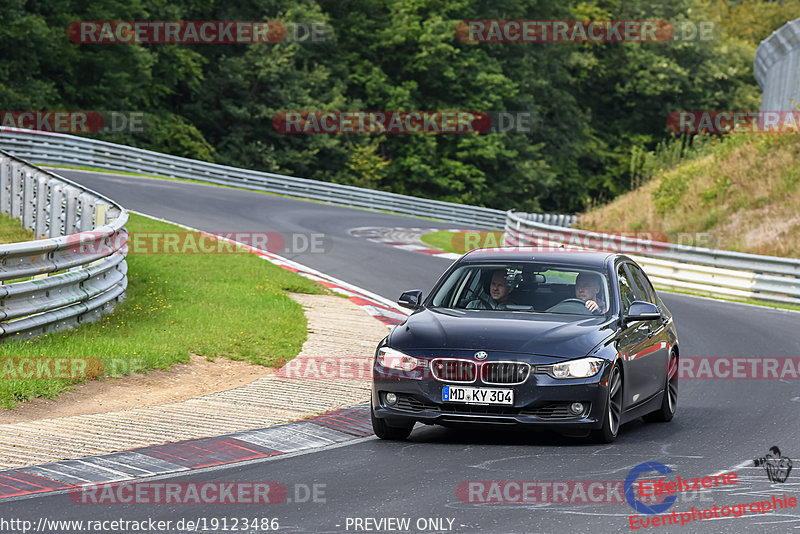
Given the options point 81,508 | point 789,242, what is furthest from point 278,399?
point 789,242

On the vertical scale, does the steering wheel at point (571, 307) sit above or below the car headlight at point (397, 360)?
above

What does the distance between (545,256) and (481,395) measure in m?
2.04

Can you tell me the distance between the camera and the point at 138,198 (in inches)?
1286

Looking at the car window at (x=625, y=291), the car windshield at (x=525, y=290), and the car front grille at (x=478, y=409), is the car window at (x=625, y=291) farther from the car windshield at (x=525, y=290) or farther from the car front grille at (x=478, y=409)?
the car front grille at (x=478, y=409)

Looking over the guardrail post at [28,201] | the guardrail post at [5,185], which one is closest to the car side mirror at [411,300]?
the guardrail post at [28,201]

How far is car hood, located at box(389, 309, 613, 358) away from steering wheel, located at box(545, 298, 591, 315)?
179 millimetres

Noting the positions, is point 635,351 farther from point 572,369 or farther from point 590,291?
point 572,369

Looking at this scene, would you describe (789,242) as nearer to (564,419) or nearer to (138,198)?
(138,198)

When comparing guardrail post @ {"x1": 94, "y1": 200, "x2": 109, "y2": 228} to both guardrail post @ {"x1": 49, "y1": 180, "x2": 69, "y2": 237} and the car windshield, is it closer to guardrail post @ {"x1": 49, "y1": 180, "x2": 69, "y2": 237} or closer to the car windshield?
guardrail post @ {"x1": 49, "y1": 180, "x2": 69, "y2": 237}

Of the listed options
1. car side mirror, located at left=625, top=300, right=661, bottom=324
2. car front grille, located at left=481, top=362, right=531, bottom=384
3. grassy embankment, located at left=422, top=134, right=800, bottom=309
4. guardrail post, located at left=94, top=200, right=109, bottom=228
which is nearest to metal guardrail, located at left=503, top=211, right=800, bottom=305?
grassy embankment, located at left=422, top=134, right=800, bottom=309

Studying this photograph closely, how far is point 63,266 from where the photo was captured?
40.1 ft

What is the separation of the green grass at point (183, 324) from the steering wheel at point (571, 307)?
386 centimetres

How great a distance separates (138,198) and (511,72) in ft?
121

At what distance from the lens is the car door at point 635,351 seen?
9.45 m
